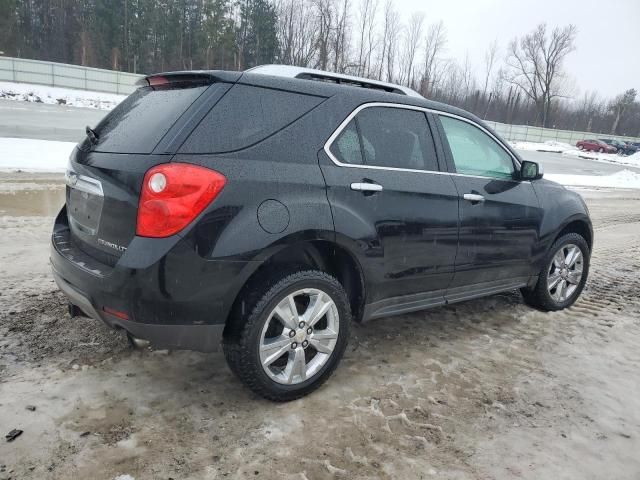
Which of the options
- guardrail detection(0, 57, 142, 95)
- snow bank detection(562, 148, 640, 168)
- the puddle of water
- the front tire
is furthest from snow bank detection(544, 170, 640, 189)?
guardrail detection(0, 57, 142, 95)

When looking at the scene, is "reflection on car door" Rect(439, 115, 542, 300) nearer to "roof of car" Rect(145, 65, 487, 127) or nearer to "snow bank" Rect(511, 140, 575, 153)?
"roof of car" Rect(145, 65, 487, 127)

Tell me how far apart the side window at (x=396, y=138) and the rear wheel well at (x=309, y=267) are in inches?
24.1

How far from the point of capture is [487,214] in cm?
377

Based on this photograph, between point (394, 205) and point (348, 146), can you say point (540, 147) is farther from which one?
point (348, 146)

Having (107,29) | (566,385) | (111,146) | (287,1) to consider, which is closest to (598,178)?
(566,385)

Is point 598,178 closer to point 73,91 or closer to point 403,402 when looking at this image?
point 403,402

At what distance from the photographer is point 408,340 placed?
12.7 feet

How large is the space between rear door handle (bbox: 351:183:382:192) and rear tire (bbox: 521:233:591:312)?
2245 millimetres

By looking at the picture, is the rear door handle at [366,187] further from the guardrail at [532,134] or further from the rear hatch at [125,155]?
the guardrail at [532,134]

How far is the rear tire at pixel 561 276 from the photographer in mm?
4543

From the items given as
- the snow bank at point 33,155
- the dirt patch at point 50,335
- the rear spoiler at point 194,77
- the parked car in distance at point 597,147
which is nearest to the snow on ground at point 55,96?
the snow bank at point 33,155

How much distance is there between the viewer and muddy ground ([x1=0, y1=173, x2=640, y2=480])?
2379 mm

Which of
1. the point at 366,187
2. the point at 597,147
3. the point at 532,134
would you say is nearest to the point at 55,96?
the point at 366,187

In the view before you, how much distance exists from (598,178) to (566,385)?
23125 millimetres
